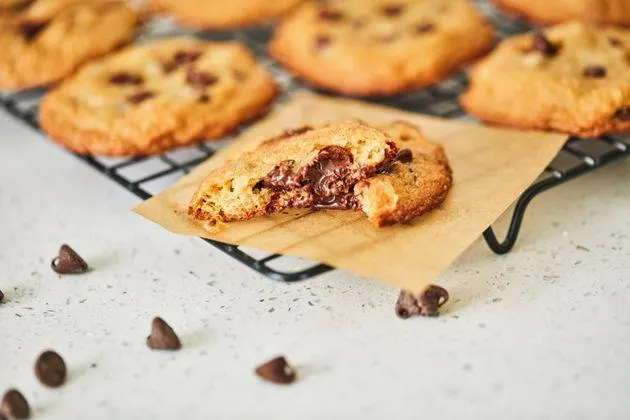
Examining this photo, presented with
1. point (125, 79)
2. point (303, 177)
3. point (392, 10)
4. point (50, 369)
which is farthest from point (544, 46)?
point (50, 369)

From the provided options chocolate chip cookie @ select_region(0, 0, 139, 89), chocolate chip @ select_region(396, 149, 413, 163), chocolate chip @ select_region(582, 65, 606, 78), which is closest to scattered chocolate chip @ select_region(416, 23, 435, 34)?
chocolate chip @ select_region(582, 65, 606, 78)

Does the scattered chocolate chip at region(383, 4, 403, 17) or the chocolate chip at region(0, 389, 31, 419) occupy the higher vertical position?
the scattered chocolate chip at region(383, 4, 403, 17)

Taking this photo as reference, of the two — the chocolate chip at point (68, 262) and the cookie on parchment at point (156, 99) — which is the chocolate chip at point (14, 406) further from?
the cookie on parchment at point (156, 99)

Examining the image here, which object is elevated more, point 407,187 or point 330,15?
point 330,15

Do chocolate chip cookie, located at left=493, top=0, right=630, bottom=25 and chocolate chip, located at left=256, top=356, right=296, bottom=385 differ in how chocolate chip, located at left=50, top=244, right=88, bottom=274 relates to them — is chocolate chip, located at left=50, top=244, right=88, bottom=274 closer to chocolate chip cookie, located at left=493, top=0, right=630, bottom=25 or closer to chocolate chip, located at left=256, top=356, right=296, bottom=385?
chocolate chip, located at left=256, top=356, right=296, bottom=385

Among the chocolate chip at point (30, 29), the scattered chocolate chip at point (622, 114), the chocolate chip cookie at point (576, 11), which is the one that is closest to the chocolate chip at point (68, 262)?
the chocolate chip at point (30, 29)

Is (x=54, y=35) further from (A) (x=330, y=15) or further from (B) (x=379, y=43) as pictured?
(B) (x=379, y=43)
